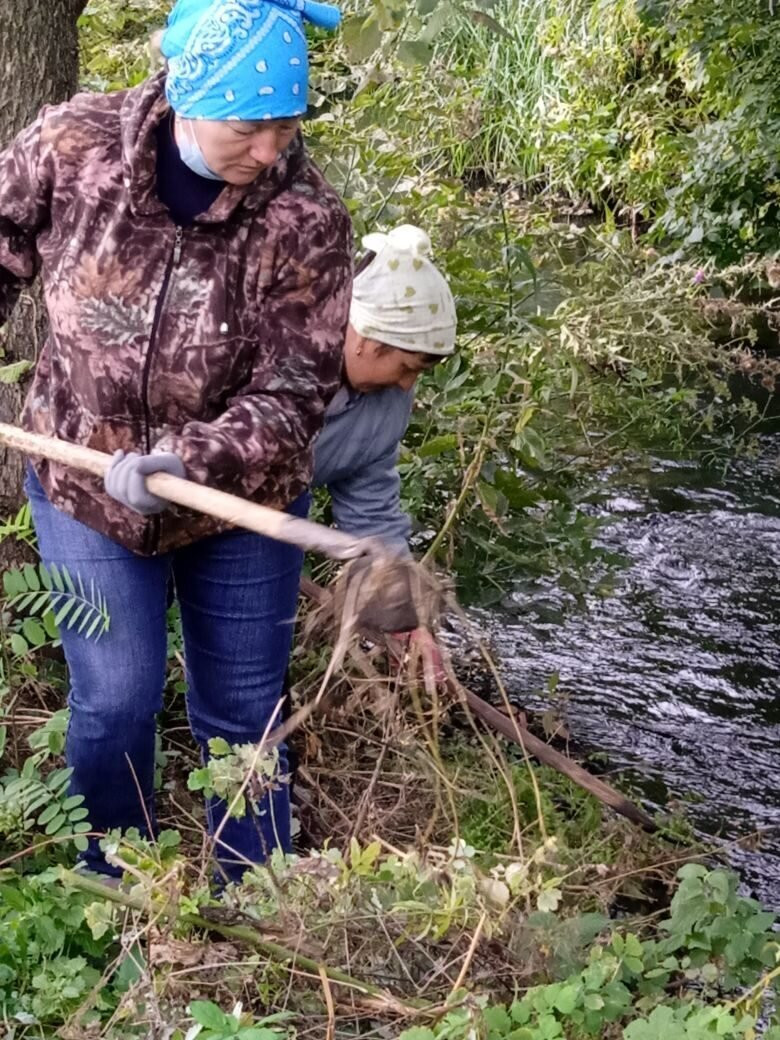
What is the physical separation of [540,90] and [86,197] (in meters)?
8.20

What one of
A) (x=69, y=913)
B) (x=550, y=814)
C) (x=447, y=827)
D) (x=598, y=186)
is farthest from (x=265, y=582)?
(x=598, y=186)

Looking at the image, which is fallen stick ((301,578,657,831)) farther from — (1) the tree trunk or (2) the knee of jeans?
(2) the knee of jeans

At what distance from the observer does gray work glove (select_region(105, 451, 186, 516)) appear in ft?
6.55

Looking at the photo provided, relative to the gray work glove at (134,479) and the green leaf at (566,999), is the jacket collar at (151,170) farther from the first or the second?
the green leaf at (566,999)

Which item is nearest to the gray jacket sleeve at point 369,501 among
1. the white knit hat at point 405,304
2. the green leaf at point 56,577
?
the white knit hat at point 405,304

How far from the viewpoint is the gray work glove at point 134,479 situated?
200 cm

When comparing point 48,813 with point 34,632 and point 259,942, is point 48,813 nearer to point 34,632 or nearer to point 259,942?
point 34,632

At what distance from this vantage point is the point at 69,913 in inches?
88.0

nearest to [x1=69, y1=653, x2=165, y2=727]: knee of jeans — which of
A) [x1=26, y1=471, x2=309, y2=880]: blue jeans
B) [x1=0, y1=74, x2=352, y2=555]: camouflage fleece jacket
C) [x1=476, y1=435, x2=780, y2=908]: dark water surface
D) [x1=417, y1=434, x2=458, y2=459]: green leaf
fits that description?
[x1=26, y1=471, x2=309, y2=880]: blue jeans

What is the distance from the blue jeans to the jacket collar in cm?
56

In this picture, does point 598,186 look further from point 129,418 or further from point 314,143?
point 129,418

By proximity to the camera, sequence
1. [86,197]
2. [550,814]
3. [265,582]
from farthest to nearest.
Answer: [550,814], [265,582], [86,197]

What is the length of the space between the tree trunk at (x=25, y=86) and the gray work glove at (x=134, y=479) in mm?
1113

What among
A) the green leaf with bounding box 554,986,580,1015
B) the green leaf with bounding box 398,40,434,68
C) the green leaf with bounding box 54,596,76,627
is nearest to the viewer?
the green leaf with bounding box 554,986,580,1015
